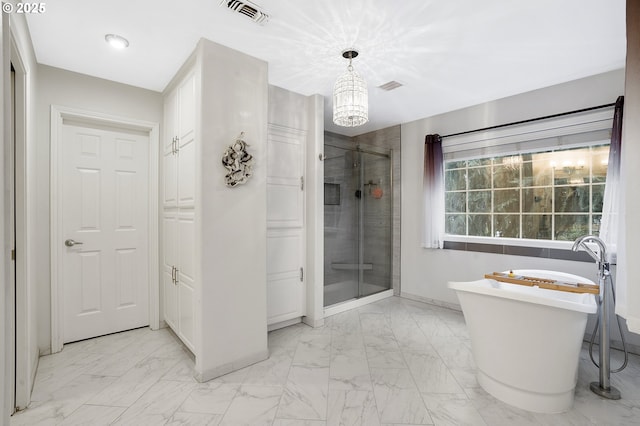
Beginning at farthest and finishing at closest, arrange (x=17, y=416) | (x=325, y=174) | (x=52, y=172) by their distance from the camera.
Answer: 1. (x=325, y=174)
2. (x=52, y=172)
3. (x=17, y=416)

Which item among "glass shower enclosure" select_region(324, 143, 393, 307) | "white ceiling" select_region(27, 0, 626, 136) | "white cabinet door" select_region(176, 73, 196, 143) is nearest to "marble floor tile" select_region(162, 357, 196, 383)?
"glass shower enclosure" select_region(324, 143, 393, 307)

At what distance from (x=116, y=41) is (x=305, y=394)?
8.96 feet

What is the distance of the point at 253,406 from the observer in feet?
6.05

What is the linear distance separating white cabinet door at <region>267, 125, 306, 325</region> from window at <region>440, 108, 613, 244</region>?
1.89 meters

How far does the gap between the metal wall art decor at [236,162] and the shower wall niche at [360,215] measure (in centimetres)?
130

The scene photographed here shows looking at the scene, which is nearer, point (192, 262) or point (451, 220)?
point (192, 262)

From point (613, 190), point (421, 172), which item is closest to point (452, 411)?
point (613, 190)

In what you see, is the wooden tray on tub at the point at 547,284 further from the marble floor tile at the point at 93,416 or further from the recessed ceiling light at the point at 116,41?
the recessed ceiling light at the point at 116,41

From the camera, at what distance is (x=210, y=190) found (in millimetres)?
2146

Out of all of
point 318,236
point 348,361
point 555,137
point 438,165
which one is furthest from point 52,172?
point 555,137

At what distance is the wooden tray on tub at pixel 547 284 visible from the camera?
2.04 meters

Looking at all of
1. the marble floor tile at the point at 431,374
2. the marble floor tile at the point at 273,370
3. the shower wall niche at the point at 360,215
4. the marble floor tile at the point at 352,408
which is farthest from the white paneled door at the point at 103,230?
the marble floor tile at the point at 431,374

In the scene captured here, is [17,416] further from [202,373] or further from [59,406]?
[202,373]

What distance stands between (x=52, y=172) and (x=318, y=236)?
2339 mm
